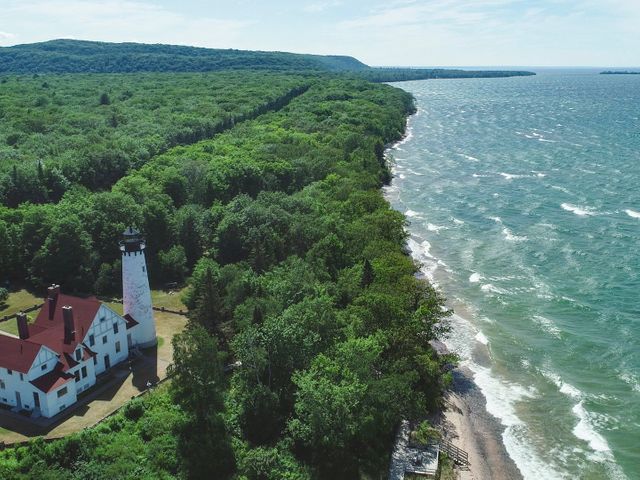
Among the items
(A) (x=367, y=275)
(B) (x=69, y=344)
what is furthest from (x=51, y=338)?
(A) (x=367, y=275)

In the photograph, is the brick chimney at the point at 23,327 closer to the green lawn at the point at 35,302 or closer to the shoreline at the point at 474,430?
the green lawn at the point at 35,302

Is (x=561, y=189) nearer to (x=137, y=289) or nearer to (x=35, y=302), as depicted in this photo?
(x=137, y=289)

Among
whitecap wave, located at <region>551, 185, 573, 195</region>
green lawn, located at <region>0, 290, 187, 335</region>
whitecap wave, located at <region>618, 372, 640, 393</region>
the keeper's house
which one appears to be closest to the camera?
the keeper's house

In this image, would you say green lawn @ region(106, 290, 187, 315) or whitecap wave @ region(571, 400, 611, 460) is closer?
whitecap wave @ region(571, 400, 611, 460)

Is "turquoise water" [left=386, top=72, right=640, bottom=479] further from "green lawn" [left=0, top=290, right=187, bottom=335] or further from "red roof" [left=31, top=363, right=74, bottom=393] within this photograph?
"red roof" [left=31, top=363, right=74, bottom=393]

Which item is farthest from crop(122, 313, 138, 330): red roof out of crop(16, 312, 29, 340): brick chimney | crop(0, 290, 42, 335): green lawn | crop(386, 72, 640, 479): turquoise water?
crop(386, 72, 640, 479): turquoise water

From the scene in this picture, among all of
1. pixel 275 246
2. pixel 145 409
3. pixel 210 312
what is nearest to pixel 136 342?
pixel 210 312

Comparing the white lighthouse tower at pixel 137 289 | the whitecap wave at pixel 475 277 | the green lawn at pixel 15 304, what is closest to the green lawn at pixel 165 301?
the green lawn at pixel 15 304
